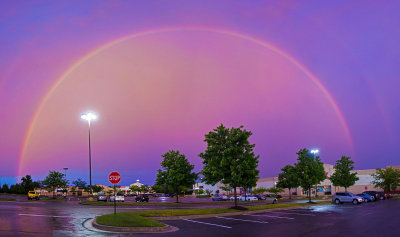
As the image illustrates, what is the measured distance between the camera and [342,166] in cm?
6294

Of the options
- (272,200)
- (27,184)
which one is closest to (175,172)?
(272,200)

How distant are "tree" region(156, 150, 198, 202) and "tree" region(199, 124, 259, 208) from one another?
50.7 feet

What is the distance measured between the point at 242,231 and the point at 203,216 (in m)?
9.16

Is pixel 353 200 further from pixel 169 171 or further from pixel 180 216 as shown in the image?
pixel 180 216

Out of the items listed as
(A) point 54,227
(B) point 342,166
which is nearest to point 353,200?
(B) point 342,166

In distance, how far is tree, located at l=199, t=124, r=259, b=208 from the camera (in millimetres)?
31625

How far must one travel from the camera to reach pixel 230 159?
104 feet

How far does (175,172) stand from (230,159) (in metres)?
17.8

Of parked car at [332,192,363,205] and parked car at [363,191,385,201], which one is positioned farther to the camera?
parked car at [363,191,385,201]

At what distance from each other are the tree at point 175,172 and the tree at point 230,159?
50.7 feet

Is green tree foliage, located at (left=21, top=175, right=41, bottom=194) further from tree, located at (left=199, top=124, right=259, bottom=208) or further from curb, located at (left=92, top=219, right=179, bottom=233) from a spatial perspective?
curb, located at (left=92, top=219, right=179, bottom=233)

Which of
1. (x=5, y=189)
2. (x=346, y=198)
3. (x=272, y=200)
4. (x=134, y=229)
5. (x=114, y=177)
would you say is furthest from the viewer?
(x=5, y=189)

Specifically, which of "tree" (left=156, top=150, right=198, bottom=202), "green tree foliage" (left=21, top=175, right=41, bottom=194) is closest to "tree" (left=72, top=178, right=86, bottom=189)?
"green tree foliage" (left=21, top=175, right=41, bottom=194)

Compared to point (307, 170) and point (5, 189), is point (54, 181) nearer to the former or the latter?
point (307, 170)
